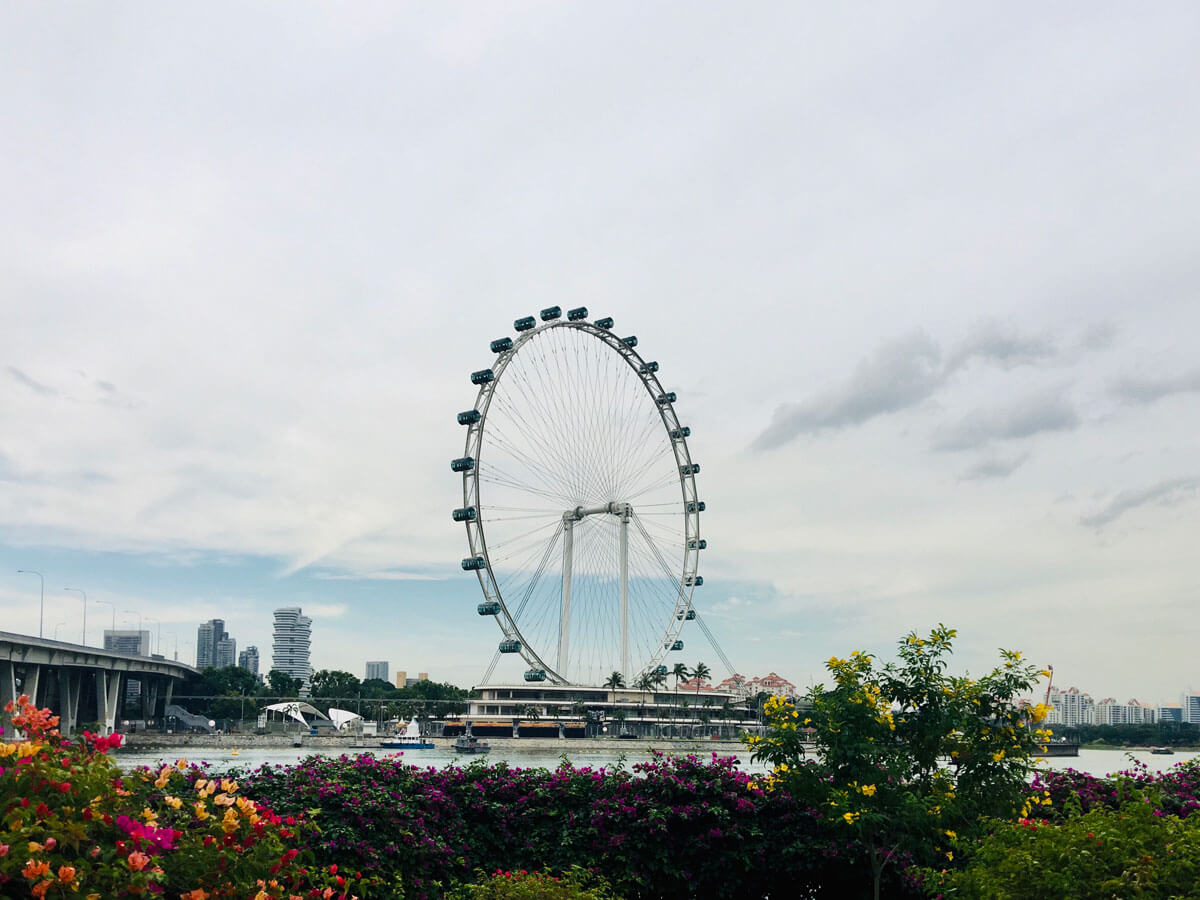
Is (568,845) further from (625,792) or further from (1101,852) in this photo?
(1101,852)

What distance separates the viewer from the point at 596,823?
16578 mm

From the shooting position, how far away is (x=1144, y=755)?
569 ft

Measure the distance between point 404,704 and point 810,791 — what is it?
158 metres

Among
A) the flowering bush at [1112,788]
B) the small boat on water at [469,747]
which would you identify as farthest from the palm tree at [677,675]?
the flowering bush at [1112,788]

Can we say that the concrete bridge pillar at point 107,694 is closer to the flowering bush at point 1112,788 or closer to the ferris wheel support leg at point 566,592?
the ferris wheel support leg at point 566,592

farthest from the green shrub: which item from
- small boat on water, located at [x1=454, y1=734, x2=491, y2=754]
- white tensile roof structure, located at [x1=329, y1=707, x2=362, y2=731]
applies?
white tensile roof structure, located at [x1=329, y1=707, x2=362, y2=731]

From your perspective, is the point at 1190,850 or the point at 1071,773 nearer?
the point at 1190,850

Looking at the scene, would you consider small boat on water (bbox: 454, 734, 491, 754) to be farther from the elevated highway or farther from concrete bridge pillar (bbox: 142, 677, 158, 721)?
concrete bridge pillar (bbox: 142, 677, 158, 721)

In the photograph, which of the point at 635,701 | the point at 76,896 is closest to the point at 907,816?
the point at 76,896

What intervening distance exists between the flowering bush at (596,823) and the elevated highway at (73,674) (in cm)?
5898

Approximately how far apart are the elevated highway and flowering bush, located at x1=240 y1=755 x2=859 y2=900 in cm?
5898

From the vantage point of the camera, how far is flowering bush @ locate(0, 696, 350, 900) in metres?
6.59

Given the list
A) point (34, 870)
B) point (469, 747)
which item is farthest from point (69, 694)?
point (34, 870)

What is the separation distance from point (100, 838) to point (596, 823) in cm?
1034
